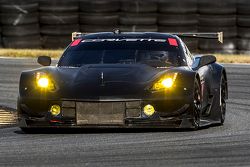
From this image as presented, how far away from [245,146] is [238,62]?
13.7 metres

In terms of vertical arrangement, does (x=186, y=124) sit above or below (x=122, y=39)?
below

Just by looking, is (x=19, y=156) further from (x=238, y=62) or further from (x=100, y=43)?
(x=238, y=62)

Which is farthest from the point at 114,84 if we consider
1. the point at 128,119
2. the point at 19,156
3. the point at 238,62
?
the point at 238,62

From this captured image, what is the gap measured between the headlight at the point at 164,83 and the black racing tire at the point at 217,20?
1418cm

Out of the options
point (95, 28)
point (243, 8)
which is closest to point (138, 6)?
point (95, 28)

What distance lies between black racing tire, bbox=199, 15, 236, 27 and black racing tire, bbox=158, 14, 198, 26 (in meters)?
0.18

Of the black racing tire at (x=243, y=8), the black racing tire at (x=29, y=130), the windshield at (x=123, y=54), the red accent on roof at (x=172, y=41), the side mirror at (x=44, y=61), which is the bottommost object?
the black racing tire at (x=29, y=130)

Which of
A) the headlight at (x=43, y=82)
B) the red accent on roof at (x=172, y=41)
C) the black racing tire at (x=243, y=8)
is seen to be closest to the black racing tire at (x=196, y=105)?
the red accent on roof at (x=172, y=41)

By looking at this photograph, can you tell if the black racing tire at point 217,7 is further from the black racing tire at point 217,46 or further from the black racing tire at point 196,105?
the black racing tire at point 196,105

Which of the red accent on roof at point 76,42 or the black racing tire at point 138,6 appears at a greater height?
the black racing tire at point 138,6

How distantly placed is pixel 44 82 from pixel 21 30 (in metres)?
14.4

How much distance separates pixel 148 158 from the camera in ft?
25.5

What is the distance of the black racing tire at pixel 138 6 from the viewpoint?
2428cm

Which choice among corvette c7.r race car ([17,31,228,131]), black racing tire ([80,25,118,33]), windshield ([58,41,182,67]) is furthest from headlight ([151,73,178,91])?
black racing tire ([80,25,118,33])
